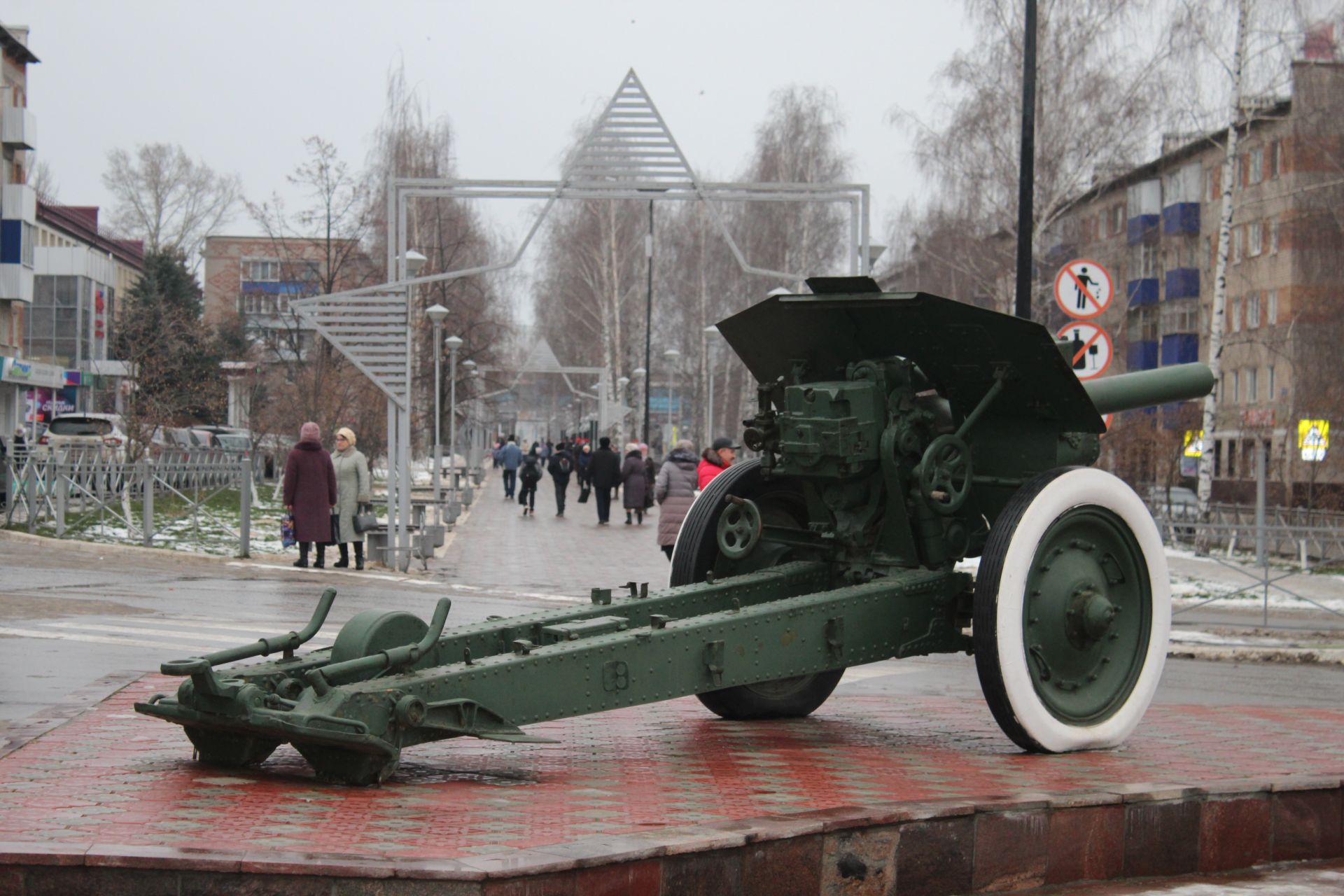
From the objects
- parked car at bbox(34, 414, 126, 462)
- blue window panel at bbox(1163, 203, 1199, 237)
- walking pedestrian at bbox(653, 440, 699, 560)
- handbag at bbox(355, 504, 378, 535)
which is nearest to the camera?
walking pedestrian at bbox(653, 440, 699, 560)

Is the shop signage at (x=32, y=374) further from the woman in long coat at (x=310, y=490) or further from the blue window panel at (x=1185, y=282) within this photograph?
the blue window panel at (x=1185, y=282)

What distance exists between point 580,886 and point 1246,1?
31348 mm

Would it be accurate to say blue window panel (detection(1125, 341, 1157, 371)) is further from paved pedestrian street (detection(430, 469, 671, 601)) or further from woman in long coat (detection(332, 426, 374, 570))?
woman in long coat (detection(332, 426, 374, 570))

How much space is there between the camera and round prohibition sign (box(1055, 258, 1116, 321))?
14.5m

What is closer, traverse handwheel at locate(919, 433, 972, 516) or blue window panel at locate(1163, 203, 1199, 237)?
traverse handwheel at locate(919, 433, 972, 516)

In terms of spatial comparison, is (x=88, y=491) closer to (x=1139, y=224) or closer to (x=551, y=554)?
(x=551, y=554)

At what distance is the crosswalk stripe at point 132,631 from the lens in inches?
450

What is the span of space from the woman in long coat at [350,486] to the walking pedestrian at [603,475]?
49.6ft

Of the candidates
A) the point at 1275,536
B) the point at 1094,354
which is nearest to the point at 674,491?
the point at 1094,354

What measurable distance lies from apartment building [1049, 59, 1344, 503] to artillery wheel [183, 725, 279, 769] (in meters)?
29.4

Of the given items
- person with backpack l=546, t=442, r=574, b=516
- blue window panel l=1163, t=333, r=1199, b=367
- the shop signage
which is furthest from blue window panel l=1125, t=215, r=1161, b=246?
the shop signage

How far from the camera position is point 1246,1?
105 ft

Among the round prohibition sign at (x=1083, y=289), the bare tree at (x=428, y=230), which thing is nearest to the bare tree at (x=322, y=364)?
the bare tree at (x=428, y=230)

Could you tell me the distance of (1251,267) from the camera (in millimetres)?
59781
